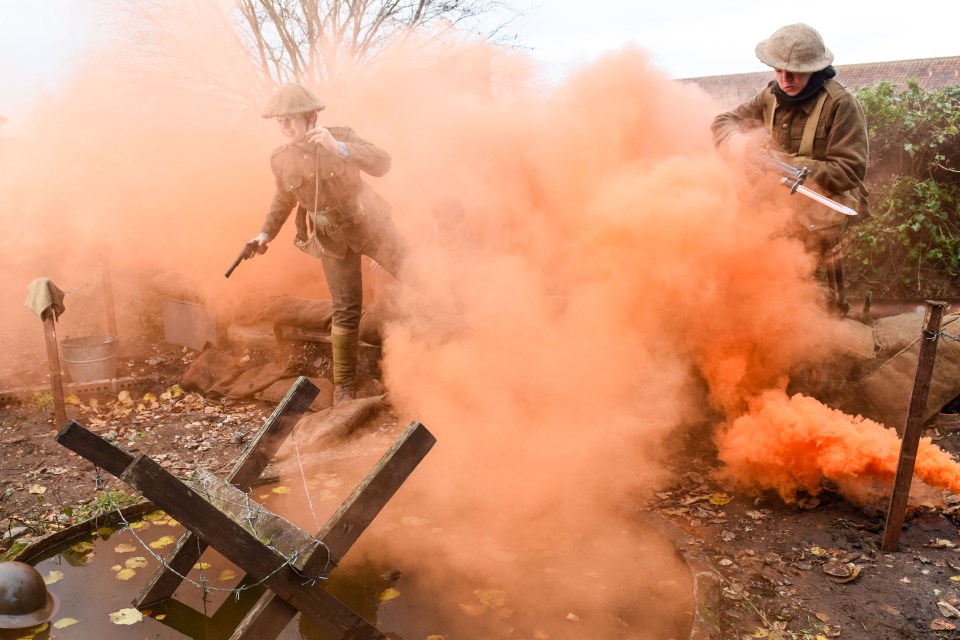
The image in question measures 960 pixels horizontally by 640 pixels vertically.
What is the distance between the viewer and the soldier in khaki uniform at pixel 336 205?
522cm

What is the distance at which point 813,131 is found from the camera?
15.1 feet

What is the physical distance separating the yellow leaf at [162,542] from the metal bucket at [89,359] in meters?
3.68

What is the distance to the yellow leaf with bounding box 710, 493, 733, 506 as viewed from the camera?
4234 millimetres

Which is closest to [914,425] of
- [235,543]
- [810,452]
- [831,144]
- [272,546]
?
[810,452]

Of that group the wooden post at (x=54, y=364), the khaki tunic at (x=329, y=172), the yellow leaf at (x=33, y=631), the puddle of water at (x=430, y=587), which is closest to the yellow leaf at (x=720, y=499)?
the puddle of water at (x=430, y=587)

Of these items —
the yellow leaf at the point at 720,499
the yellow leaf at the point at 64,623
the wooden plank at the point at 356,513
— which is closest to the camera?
the wooden plank at the point at 356,513

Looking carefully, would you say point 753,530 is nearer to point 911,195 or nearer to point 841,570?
point 841,570

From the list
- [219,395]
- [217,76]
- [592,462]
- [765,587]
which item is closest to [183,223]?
[217,76]

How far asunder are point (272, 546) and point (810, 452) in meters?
3.40

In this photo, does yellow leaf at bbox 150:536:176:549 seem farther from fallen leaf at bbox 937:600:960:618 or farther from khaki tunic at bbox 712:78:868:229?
khaki tunic at bbox 712:78:868:229

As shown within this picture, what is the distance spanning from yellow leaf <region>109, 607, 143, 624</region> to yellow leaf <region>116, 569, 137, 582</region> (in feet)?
0.88

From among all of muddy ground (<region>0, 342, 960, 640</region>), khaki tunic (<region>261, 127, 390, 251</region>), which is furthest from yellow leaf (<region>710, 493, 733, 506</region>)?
khaki tunic (<region>261, 127, 390, 251</region>)

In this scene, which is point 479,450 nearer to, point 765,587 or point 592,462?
point 592,462

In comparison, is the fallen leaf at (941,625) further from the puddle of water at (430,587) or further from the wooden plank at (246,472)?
the wooden plank at (246,472)
